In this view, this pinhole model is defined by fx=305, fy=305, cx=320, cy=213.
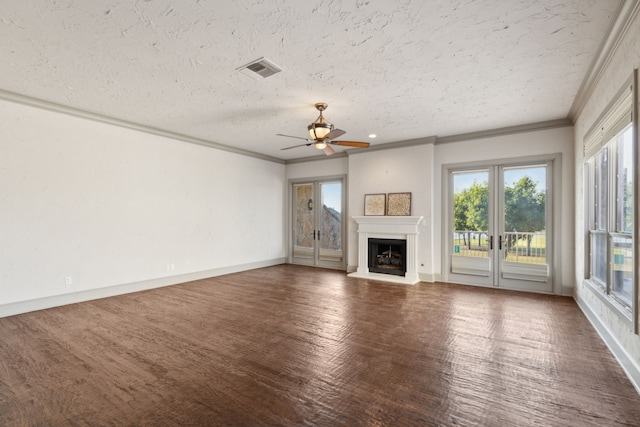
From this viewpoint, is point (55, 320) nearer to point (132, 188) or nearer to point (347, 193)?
point (132, 188)

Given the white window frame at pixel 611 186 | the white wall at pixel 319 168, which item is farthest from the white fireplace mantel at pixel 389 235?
the white window frame at pixel 611 186

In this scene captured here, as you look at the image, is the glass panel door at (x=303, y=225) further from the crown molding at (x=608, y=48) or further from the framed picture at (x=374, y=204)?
the crown molding at (x=608, y=48)

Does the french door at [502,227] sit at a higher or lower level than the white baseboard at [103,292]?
higher

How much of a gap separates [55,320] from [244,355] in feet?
9.12

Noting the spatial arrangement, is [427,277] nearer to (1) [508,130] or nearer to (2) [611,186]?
(1) [508,130]

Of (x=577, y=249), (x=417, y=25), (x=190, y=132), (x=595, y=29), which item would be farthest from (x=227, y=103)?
(x=577, y=249)

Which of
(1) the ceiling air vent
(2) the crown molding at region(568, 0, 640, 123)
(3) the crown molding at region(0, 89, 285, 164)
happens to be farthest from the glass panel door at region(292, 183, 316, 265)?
(2) the crown molding at region(568, 0, 640, 123)

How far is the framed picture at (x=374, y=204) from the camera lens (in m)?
6.75

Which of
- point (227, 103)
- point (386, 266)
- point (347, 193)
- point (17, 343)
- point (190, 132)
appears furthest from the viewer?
point (347, 193)

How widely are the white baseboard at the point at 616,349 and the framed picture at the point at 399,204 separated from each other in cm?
323

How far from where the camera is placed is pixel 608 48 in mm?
2867

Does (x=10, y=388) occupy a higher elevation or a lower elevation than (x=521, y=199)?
lower

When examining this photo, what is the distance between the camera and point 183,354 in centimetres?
291

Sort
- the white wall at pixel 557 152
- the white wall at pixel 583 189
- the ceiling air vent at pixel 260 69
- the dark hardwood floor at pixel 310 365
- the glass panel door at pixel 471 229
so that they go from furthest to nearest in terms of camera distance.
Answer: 1. the glass panel door at pixel 471 229
2. the white wall at pixel 557 152
3. the ceiling air vent at pixel 260 69
4. the white wall at pixel 583 189
5. the dark hardwood floor at pixel 310 365
